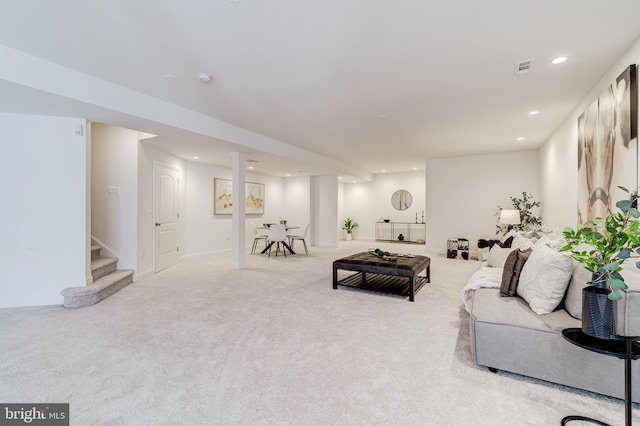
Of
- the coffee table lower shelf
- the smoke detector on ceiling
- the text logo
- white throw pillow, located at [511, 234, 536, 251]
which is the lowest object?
the text logo

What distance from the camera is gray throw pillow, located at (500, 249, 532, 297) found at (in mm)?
2412

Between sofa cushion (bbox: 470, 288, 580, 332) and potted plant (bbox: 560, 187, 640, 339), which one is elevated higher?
potted plant (bbox: 560, 187, 640, 339)

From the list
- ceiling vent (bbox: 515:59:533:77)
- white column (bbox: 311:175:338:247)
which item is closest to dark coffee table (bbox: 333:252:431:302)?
ceiling vent (bbox: 515:59:533:77)

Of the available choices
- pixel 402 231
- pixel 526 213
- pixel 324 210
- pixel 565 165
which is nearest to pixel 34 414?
pixel 565 165

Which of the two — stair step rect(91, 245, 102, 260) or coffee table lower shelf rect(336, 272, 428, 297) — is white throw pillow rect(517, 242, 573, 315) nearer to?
coffee table lower shelf rect(336, 272, 428, 297)

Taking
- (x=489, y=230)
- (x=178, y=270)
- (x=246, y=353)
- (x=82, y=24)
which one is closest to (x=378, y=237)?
(x=489, y=230)

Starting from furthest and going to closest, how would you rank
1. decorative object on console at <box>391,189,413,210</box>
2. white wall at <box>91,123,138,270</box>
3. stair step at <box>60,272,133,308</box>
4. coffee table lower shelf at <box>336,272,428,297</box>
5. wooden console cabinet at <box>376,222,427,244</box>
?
decorative object on console at <box>391,189,413,210</box>
wooden console cabinet at <box>376,222,427,244</box>
white wall at <box>91,123,138,270</box>
coffee table lower shelf at <box>336,272,428,297</box>
stair step at <box>60,272,133,308</box>

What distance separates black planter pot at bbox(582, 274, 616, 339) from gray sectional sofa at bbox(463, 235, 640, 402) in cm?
29

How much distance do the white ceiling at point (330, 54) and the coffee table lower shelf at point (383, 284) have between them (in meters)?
2.43

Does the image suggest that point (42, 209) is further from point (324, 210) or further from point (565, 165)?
point (565, 165)

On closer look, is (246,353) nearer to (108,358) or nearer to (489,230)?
(108,358)

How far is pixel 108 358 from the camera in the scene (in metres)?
2.25

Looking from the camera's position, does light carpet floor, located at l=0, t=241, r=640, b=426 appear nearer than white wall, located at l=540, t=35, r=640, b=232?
Yes

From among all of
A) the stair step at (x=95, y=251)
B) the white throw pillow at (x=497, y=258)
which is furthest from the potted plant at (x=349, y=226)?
the stair step at (x=95, y=251)
